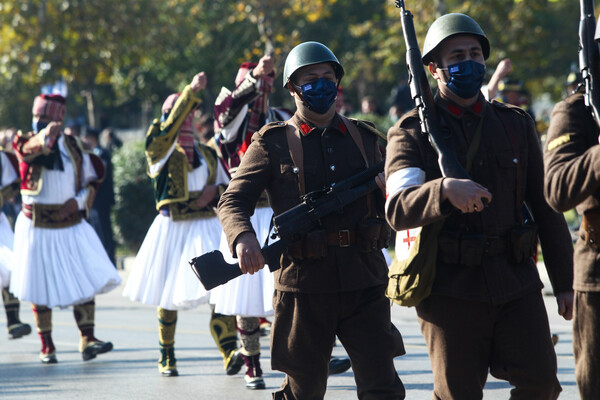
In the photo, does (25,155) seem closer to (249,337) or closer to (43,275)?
(43,275)

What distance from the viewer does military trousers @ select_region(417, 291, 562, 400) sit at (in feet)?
14.0

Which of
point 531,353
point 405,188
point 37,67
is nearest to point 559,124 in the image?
point 405,188

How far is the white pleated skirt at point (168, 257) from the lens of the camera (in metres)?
8.43

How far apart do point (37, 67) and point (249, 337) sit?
51.2ft

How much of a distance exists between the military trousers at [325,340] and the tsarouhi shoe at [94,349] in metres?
4.37

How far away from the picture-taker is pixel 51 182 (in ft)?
31.1

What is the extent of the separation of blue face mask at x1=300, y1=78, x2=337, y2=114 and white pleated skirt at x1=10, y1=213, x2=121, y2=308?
182 inches

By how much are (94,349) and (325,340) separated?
4.58 m

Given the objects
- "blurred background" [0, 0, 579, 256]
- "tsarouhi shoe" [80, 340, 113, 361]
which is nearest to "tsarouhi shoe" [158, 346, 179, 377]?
"tsarouhi shoe" [80, 340, 113, 361]

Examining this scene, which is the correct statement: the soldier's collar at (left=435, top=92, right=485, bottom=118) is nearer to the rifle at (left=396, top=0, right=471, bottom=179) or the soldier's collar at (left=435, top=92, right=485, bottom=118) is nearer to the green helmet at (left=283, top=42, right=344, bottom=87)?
the rifle at (left=396, top=0, right=471, bottom=179)

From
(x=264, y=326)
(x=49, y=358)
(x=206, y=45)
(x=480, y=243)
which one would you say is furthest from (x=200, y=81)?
(x=206, y=45)

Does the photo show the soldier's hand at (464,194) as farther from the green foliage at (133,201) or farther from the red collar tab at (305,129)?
the green foliage at (133,201)

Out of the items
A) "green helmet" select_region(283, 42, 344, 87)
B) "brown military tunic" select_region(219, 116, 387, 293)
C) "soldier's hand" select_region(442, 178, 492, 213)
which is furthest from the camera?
"green helmet" select_region(283, 42, 344, 87)

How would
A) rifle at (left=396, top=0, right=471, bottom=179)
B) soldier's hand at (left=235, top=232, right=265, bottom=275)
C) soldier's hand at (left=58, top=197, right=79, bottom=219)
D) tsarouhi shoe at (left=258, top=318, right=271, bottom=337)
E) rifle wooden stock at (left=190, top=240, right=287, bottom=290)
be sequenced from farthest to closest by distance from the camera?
tsarouhi shoe at (left=258, top=318, right=271, bottom=337) < soldier's hand at (left=58, top=197, right=79, bottom=219) < rifle wooden stock at (left=190, top=240, right=287, bottom=290) < soldier's hand at (left=235, top=232, right=265, bottom=275) < rifle at (left=396, top=0, right=471, bottom=179)
